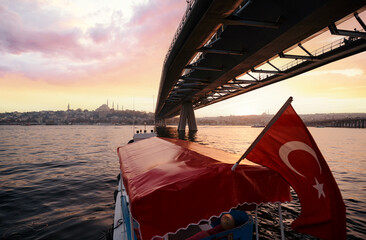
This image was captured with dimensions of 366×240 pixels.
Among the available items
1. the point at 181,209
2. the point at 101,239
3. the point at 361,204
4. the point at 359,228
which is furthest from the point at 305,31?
the point at 101,239

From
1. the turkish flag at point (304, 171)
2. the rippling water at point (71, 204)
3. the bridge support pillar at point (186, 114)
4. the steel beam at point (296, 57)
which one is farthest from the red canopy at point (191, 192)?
the bridge support pillar at point (186, 114)

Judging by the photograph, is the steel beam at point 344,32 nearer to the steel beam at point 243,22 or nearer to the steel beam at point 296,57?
the steel beam at point 243,22

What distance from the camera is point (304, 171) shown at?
3.19m

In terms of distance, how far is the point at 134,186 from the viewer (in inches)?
129

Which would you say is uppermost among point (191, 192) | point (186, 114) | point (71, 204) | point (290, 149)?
point (186, 114)

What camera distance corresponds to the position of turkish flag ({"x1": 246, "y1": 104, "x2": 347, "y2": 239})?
9.36 ft

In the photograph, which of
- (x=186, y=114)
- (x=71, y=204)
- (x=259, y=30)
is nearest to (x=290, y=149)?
(x=71, y=204)

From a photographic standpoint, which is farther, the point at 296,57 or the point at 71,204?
the point at 296,57

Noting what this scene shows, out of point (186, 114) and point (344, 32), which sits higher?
point (344, 32)

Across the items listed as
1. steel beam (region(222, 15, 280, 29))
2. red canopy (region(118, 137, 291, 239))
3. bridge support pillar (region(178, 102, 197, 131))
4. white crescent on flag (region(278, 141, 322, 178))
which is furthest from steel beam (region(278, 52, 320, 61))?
bridge support pillar (region(178, 102, 197, 131))

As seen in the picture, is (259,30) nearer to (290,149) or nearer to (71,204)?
(290,149)

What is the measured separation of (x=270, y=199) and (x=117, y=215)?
5.41m

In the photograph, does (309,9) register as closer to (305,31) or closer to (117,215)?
(305,31)

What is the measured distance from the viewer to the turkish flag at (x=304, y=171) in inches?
112
